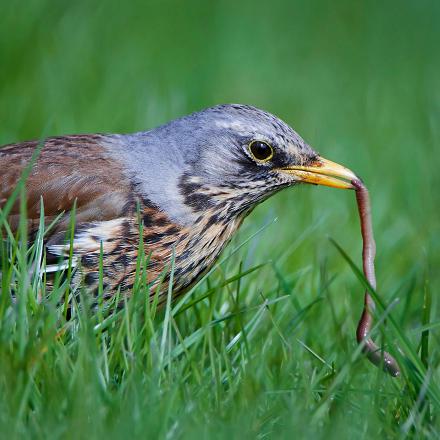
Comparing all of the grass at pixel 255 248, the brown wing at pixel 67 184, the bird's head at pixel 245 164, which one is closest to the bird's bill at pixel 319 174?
the bird's head at pixel 245 164

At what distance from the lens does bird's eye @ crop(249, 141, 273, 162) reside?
4676mm

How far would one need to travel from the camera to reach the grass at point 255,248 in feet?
11.2

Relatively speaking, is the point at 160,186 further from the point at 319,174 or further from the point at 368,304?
the point at 368,304

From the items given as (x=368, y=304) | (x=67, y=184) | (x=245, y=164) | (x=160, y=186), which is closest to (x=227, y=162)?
(x=245, y=164)

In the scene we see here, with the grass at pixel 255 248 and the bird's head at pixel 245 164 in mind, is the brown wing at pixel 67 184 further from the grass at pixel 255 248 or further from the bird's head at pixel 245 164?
the bird's head at pixel 245 164

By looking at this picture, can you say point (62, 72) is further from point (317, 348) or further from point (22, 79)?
point (317, 348)

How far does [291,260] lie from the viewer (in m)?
5.98

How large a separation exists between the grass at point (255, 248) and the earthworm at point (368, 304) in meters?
0.08

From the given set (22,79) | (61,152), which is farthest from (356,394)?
(22,79)

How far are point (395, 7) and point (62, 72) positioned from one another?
4865 mm

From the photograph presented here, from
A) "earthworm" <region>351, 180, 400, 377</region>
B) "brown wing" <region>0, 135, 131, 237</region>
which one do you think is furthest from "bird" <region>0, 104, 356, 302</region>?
"earthworm" <region>351, 180, 400, 377</region>

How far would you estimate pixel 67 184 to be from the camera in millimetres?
4535

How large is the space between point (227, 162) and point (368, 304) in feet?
3.50

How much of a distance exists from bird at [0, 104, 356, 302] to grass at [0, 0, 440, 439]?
168 mm
